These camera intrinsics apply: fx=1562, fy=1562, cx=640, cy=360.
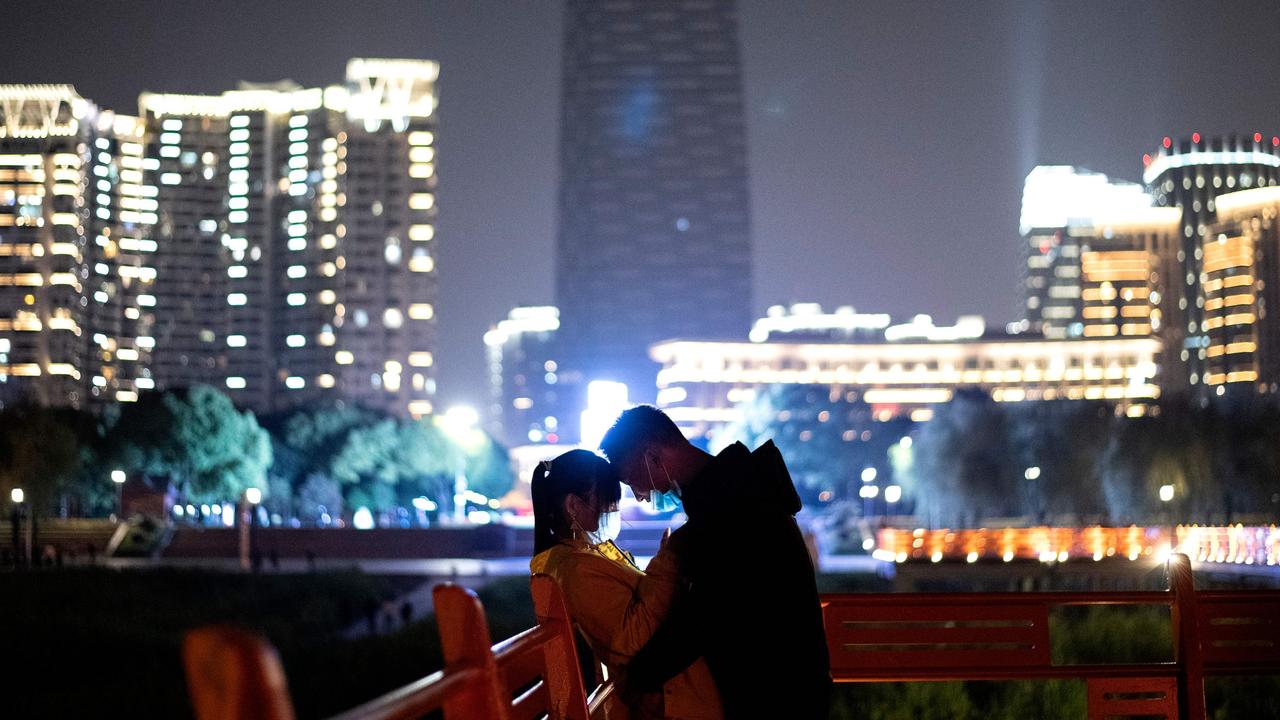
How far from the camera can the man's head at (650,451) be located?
4785mm

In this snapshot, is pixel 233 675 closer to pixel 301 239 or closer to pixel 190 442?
pixel 190 442

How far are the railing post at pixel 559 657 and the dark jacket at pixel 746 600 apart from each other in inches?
10.1

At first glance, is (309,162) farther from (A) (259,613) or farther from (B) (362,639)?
(B) (362,639)

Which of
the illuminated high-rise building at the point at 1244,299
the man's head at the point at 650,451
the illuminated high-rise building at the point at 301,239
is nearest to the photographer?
the man's head at the point at 650,451

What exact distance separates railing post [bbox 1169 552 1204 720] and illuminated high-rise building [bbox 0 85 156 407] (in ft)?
520

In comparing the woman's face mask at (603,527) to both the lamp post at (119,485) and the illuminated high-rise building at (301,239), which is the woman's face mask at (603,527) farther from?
the illuminated high-rise building at (301,239)

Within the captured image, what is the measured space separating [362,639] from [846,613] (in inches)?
644

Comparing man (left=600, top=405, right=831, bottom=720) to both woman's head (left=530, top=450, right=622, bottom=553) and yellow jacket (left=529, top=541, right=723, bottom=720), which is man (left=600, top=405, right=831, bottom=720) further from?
woman's head (left=530, top=450, right=622, bottom=553)

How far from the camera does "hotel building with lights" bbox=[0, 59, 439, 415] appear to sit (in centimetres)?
16912

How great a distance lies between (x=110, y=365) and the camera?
563 feet

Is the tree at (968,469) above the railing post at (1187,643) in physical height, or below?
below

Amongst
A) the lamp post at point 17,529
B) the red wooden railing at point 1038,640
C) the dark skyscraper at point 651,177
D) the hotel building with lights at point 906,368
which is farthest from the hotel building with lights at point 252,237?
the red wooden railing at point 1038,640

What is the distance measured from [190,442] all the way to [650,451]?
256 feet

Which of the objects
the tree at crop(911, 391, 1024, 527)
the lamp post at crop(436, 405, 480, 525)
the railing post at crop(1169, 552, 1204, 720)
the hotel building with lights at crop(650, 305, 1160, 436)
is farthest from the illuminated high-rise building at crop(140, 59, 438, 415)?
the railing post at crop(1169, 552, 1204, 720)
